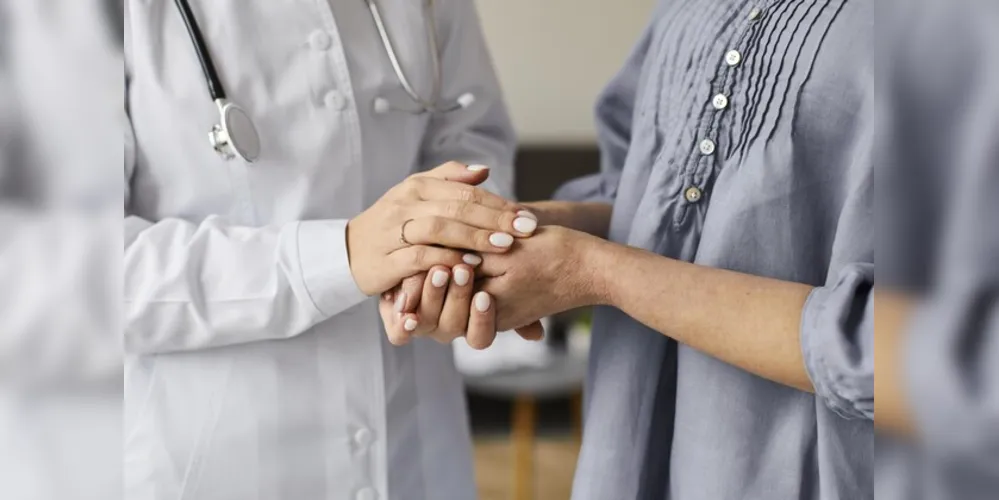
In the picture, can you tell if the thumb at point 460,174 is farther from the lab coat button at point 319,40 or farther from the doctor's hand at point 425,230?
the lab coat button at point 319,40

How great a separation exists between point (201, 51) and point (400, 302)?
0.97ft

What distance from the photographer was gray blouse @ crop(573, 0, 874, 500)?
638mm

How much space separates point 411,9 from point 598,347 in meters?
0.43

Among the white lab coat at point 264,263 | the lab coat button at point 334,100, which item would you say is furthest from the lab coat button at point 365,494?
the lab coat button at point 334,100

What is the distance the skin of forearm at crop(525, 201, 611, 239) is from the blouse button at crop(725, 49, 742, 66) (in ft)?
0.77

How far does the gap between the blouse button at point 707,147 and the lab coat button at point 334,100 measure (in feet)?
1.19

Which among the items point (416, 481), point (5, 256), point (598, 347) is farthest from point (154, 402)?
point (5, 256)

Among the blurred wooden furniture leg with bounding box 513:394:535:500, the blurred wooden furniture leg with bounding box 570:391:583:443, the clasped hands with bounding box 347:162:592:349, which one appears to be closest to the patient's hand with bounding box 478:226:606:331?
the clasped hands with bounding box 347:162:592:349

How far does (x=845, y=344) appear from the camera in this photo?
0.57 meters

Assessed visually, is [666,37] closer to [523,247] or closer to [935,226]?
[523,247]

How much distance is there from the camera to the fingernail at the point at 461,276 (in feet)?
2.60

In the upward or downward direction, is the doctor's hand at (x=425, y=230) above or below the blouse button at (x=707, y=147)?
below

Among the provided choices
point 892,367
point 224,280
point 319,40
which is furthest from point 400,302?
point 892,367

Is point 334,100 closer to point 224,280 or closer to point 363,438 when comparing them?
point 224,280
